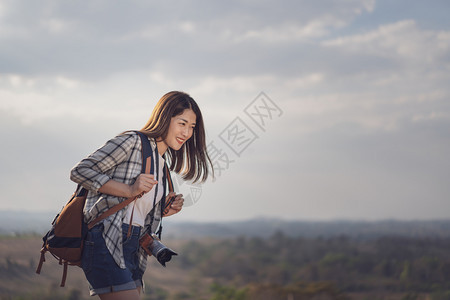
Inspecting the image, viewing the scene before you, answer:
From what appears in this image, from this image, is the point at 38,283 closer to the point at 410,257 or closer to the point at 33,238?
the point at 33,238

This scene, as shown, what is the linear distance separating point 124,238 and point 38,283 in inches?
215

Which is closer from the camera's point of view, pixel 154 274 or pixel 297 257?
pixel 154 274

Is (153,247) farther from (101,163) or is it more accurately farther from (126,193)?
(101,163)

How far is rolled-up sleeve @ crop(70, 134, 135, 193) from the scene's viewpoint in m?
2.13

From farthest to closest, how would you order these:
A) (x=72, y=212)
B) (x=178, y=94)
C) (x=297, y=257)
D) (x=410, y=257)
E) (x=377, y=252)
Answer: (x=297, y=257), (x=377, y=252), (x=410, y=257), (x=178, y=94), (x=72, y=212)

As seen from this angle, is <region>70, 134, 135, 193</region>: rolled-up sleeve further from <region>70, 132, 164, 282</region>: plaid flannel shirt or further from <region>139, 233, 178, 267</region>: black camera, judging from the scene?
<region>139, 233, 178, 267</region>: black camera

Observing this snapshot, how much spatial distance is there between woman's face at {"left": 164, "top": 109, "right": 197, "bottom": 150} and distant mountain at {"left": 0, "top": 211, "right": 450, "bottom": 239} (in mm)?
628

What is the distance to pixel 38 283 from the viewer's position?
7051mm

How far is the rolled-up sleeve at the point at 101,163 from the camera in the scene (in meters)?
2.13

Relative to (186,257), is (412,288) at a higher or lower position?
lower

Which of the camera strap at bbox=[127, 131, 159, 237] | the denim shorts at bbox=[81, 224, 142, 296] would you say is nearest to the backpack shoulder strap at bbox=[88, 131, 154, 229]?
the camera strap at bbox=[127, 131, 159, 237]

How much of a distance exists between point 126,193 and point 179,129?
44 cm

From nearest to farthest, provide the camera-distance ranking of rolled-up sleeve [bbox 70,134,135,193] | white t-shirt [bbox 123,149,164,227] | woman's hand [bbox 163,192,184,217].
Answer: rolled-up sleeve [bbox 70,134,135,193]
white t-shirt [bbox 123,149,164,227]
woman's hand [bbox 163,192,184,217]

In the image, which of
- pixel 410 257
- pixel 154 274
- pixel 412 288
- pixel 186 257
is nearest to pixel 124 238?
pixel 154 274
